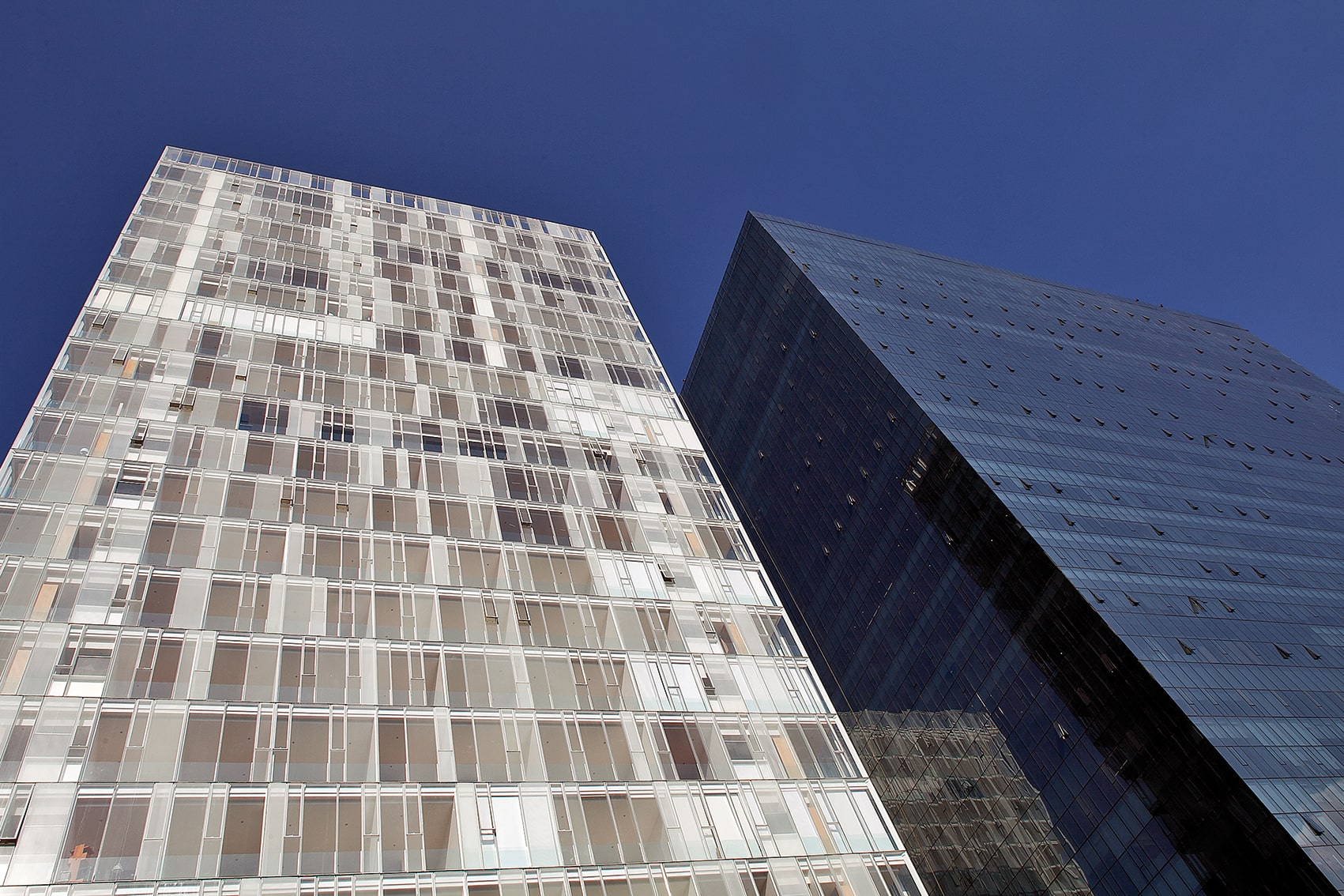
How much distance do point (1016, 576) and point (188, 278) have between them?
6063cm

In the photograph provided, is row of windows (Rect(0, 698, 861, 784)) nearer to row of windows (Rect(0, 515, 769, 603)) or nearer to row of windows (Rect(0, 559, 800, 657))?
row of windows (Rect(0, 559, 800, 657))

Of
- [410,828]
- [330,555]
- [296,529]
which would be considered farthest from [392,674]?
[296,529]

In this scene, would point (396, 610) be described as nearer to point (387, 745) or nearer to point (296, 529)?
point (296, 529)

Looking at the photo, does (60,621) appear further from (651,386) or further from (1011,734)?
(1011,734)

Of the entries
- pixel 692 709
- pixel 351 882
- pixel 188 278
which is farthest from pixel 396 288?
pixel 351 882

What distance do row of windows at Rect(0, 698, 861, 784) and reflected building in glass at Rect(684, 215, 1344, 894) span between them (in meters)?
36.9

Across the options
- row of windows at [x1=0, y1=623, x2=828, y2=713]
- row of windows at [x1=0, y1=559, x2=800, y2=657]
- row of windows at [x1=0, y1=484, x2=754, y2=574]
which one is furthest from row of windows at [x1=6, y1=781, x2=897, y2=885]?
row of windows at [x1=0, y1=484, x2=754, y2=574]

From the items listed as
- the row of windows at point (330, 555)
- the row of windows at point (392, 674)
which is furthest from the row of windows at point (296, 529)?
the row of windows at point (392, 674)

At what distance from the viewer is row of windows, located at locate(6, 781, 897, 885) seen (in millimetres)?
21484

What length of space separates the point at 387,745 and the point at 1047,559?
5582 cm

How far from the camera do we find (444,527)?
35.6m

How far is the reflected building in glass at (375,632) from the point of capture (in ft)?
76.6

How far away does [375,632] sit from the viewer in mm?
29859

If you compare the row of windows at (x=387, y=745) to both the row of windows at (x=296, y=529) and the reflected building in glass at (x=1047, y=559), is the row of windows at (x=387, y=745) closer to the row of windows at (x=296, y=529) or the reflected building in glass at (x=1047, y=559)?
the row of windows at (x=296, y=529)
